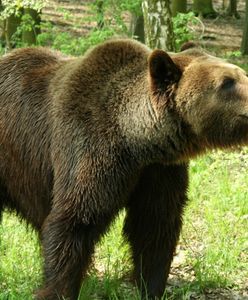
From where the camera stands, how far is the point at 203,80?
4.23 meters

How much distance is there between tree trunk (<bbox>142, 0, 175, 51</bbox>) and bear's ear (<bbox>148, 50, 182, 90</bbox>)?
3.53 meters

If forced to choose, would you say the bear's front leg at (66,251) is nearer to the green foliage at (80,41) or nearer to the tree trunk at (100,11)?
the green foliage at (80,41)

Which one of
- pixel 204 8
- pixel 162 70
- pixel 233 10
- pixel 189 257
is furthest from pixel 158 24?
pixel 233 10

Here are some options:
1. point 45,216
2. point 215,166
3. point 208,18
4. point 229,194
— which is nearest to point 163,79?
point 45,216

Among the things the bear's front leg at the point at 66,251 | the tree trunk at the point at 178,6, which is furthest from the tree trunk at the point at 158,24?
the tree trunk at the point at 178,6

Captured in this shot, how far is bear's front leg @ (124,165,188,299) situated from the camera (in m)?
4.74

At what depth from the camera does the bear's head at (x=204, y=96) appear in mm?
4191

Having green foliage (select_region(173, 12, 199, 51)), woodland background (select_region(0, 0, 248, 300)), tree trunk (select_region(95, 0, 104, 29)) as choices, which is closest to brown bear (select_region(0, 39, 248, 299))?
woodland background (select_region(0, 0, 248, 300))

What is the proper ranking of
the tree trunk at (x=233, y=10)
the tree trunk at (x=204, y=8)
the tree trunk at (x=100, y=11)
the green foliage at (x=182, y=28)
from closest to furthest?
1. the green foliage at (x=182, y=28)
2. the tree trunk at (x=100, y=11)
3. the tree trunk at (x=204, y=8)
4. the tree trunk at (x=233, y=10)

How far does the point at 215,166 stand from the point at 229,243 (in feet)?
6.57

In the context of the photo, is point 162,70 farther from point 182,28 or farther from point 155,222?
point 182,28

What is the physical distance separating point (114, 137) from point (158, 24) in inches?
144

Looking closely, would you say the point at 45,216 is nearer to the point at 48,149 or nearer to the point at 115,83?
the point at 48,149

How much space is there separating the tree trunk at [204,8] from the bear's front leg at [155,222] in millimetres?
23112
